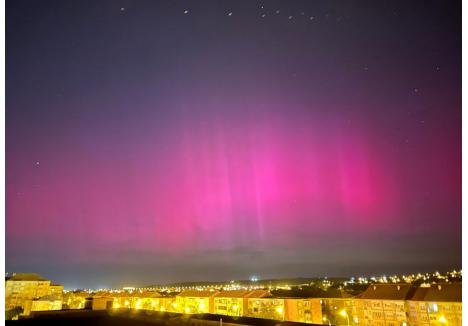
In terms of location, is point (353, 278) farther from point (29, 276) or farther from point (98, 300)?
point (98, 300)

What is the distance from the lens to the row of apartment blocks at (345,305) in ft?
68.8

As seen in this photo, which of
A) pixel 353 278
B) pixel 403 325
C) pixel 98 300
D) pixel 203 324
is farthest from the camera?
pixel 353 278

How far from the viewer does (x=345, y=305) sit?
93.7 feet

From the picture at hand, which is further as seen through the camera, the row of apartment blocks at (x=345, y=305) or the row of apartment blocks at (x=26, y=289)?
the row of apartment blocks at (x=26, y=289)

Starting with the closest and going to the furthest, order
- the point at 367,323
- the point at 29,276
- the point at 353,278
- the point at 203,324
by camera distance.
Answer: the point at 203,324 → the point at 367,323 → the point at 29,276 → the point at 353,278

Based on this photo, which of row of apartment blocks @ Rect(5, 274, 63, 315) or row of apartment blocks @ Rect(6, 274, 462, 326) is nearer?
row of apartment blocks @ Rect(6, 274, 462, 326)

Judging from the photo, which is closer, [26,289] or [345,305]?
[345,305]

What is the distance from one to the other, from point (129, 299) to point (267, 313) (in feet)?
50.2

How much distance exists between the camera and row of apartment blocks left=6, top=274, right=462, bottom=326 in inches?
826
